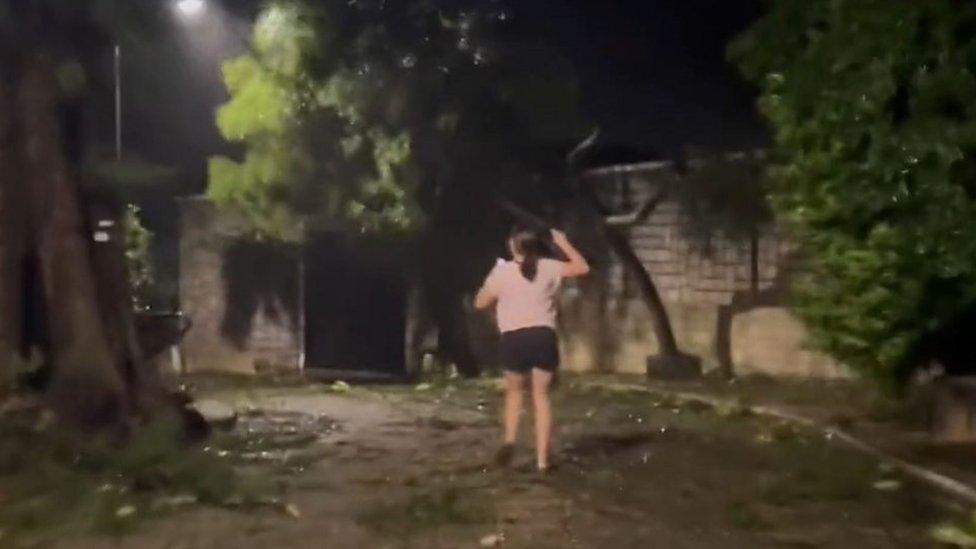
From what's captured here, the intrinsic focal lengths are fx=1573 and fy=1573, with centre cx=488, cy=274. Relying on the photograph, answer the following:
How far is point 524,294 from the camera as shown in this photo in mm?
11164

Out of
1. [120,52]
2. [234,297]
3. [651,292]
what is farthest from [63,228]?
[234,297]

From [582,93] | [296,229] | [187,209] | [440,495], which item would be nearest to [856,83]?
[440,495]

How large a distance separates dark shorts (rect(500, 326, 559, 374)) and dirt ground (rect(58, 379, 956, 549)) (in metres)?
0.77

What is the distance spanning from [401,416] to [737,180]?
5.29m

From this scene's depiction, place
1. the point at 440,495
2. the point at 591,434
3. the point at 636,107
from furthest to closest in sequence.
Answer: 1. the point at 636,107
2. the point at 591,434
3. the point at 440,495

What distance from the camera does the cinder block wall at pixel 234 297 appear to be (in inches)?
995

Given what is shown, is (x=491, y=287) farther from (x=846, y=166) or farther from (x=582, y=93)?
(x=582, y=93)

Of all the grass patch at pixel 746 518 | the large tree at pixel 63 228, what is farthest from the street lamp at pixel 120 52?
the grass patch at pixel 746 518

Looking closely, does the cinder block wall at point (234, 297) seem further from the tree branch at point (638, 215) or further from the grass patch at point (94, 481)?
the grass patch at point (94, 481)

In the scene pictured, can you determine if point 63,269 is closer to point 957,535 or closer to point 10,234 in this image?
point 10,234

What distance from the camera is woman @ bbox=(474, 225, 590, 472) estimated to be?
1115 cm

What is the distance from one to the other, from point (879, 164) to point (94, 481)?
629 centimetres

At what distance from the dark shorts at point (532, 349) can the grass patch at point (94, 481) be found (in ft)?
6.87

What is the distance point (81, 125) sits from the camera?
12406 millimetres
